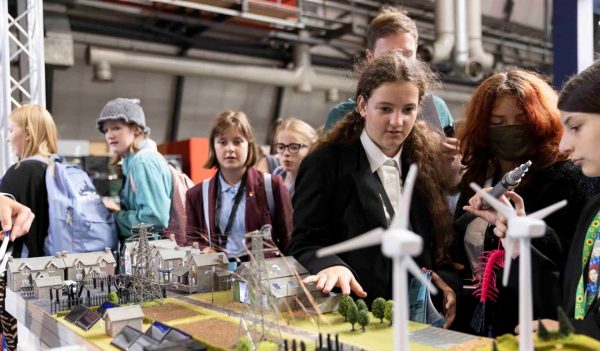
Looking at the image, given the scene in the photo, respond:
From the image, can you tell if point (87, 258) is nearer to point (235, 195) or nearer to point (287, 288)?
point (235, 195)

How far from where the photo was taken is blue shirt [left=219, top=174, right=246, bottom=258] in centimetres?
437

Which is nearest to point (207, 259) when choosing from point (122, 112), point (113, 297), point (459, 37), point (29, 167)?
point (113, 297)

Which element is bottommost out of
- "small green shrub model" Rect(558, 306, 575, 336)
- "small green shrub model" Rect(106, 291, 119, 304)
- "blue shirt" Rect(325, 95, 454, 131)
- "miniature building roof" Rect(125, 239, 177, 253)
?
"small green shrub model" Rect(106, 291, 119, 304)

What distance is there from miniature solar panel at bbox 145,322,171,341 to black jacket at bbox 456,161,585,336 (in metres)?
1.49

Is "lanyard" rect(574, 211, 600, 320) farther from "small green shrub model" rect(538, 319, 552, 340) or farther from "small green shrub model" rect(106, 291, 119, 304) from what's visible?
"small green shrub model" rect(106, 291, 119, 304)

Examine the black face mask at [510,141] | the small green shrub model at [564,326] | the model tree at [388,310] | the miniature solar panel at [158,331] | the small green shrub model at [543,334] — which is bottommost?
the miniature solar panel at [158,331]

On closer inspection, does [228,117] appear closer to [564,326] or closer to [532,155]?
[532,155]

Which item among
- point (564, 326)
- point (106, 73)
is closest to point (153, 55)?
point (106, 73)

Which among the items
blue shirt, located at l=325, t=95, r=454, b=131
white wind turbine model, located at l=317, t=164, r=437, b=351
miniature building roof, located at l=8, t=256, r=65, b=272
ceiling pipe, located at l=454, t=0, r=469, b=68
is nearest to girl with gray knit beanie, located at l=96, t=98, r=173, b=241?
miniature building roof, located at l=8, t=256, r=65, b=272

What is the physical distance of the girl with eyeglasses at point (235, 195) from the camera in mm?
4543

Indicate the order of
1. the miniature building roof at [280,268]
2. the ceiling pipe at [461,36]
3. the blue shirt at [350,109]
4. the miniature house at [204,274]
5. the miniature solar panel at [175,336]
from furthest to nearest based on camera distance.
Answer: the ceiling pipe at [461,36] < the blue shirt at [350,109] < the miniature house at [204,274] < the miniature building roof at [280,268] < the miniature solar panel at [175,336]

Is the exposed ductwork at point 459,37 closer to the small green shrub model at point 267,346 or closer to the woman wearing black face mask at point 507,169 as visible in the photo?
the woman wearing black face mask at point 507,169

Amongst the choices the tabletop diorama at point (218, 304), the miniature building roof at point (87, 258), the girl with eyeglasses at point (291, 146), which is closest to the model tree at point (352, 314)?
the tabletop diorama at point (218, 304)

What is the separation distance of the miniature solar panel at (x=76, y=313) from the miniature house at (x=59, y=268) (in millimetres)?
695
